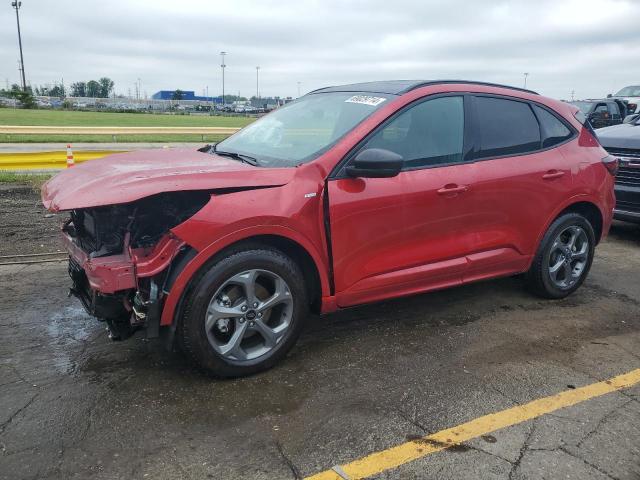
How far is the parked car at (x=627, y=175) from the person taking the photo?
23.0 feet

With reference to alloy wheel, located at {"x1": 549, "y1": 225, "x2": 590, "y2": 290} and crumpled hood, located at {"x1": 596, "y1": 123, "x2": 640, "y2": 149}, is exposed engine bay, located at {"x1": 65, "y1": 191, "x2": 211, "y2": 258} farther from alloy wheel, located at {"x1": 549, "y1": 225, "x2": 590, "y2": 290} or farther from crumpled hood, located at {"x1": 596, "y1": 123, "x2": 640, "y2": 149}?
crumpled hood, located at {"x1": 596, "y1": 123, "x2": 640, "y2": 149}

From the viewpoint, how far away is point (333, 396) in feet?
10.6

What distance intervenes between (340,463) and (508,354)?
1.73 metres

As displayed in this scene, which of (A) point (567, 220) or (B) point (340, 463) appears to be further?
(A) point (567, 220)

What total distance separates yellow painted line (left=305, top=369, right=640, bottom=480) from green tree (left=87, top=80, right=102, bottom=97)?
12160 centimetres

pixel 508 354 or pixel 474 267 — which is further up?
pixel 474 267

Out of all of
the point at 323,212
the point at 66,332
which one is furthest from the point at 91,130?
the point at 323,212

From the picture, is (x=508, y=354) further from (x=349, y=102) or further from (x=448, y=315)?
(x=349, y=102)

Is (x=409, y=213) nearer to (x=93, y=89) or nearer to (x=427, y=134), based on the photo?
(x=427, y=134)

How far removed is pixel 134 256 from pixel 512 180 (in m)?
2.81

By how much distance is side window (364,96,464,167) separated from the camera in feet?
12.5

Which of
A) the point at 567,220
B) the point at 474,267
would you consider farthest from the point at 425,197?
the point at 567,220

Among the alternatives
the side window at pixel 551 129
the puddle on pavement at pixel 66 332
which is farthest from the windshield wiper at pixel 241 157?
the side window at pixel 551 129

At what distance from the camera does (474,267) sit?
426 centimetres
